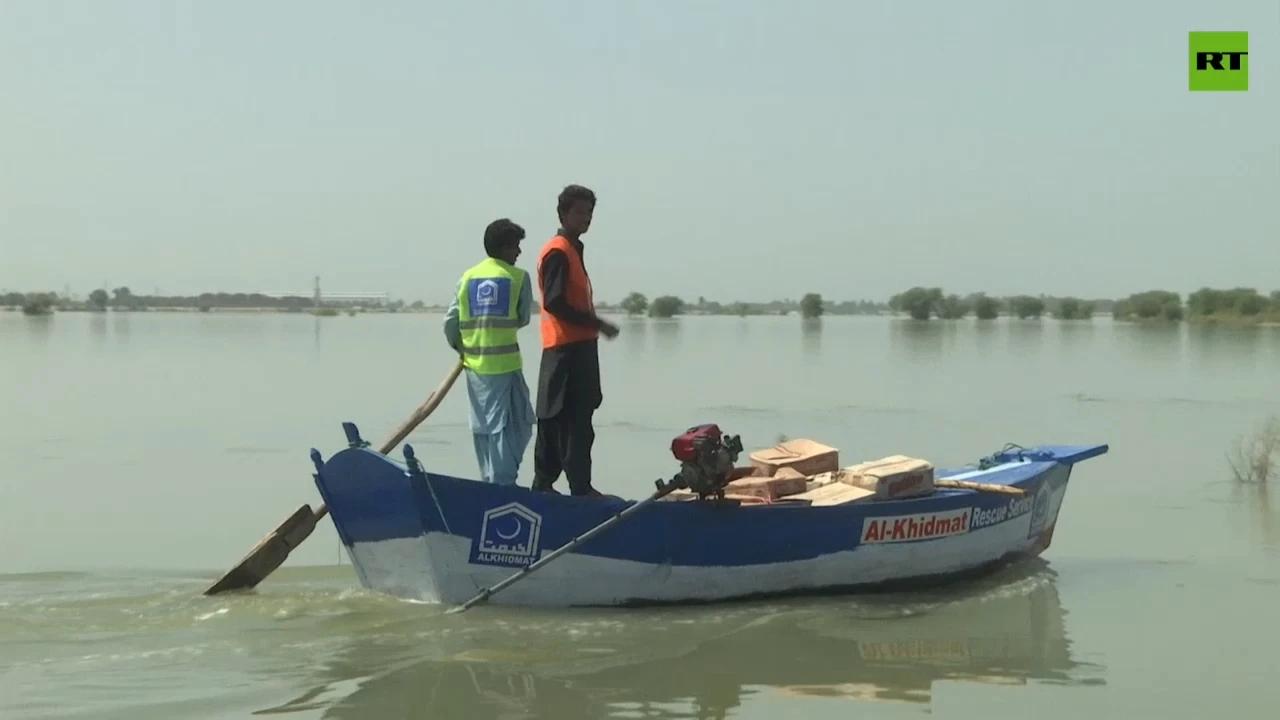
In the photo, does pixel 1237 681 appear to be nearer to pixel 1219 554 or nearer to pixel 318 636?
pixel 1219 554

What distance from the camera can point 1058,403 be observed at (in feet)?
76.9

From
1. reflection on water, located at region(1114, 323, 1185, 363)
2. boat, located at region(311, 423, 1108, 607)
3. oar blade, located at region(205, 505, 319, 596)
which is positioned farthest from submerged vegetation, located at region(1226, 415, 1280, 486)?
reflection on water, located at region(1114, 323, 1185, 363)

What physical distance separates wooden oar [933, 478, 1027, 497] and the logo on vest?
318 centimetres

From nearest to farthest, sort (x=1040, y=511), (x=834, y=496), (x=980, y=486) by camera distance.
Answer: (x=834, y=496) < (x=980, y=486) < (x=1040, y=511)

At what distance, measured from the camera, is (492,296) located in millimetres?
7648

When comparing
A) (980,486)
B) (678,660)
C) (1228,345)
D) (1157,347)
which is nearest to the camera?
(678,660)

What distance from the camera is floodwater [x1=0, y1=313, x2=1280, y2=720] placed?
21.3ft

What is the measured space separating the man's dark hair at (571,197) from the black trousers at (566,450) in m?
1.10

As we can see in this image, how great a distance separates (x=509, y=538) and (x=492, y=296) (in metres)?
1.30

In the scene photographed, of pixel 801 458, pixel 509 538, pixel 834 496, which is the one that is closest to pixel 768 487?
pixel 834 496

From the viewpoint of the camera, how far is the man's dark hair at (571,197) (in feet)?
25.1

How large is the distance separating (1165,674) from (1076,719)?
1.11 meters

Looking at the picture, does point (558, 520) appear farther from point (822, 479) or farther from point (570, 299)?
point (822, 479)

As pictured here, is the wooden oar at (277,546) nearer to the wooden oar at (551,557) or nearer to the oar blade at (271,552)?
the oar blade at (271,552)
